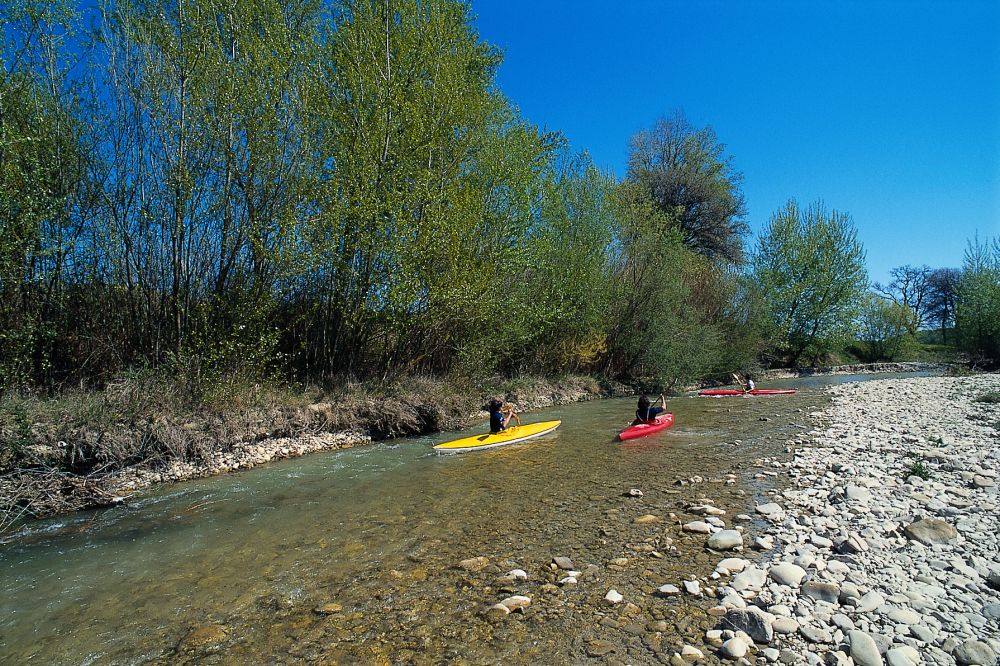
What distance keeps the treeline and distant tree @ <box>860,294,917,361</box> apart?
111 feet

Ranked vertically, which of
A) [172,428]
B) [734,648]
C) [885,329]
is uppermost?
[885,329]

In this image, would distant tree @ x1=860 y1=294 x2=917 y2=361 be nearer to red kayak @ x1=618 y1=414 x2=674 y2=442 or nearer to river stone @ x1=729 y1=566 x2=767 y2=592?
red kayak @ x1=618 y1=414 x2=674 y2=442

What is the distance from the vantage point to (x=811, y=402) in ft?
58.4

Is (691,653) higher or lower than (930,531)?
lower

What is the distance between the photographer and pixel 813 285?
34.6 m

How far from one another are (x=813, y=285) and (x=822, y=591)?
36865mm

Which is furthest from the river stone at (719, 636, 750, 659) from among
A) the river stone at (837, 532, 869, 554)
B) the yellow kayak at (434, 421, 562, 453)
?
the yellow kayak at (434, 421, 562, 453)

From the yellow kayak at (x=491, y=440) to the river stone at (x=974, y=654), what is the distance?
28.6 feet

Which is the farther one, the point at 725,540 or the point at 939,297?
the point at 939,297

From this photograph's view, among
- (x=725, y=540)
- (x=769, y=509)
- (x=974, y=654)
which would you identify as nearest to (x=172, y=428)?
(x=725, y=540)

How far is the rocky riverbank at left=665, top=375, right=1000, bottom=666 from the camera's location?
3227 mm

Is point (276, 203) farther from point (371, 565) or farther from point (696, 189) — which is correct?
point (696, 189)

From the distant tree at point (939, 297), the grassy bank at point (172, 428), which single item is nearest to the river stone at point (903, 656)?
the grassy bank at point (172, 428)

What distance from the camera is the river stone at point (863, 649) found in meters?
3.02
